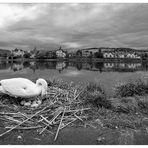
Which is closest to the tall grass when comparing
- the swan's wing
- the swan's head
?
the swan's head

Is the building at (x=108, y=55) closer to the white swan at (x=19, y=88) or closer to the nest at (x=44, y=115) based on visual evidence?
the nest at (x=44, y=115)

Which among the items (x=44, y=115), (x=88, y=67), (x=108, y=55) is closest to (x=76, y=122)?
(x=44, y=115)

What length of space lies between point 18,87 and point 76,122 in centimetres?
230

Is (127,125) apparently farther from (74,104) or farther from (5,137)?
(5,137)

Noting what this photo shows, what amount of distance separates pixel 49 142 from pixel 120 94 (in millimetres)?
4820

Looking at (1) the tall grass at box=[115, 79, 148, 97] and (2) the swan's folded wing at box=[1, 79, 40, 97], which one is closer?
(2) the swan's folded wing at box=[1, 79, 40, 97]

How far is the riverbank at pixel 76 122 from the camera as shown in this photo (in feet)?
10.6

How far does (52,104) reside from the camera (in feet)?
15.9

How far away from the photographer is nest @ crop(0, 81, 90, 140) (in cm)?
364

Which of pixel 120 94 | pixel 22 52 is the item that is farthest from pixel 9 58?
pixel 120 94

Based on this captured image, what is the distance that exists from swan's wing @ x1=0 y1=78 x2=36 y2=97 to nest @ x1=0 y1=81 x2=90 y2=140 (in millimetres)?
491

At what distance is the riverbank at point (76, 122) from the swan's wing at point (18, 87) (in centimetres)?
50

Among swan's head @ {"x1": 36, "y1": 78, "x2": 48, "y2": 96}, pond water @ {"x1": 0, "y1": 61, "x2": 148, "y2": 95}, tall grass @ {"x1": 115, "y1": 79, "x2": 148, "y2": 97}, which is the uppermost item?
swan's head @ {"x1": 36, "y1": 78, "x2": 48, "y2": 96}

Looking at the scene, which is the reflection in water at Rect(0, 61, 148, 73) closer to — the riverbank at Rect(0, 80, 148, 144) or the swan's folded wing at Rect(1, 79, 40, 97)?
the swan's folded wing at Rect(1, 79, 40, 97)
